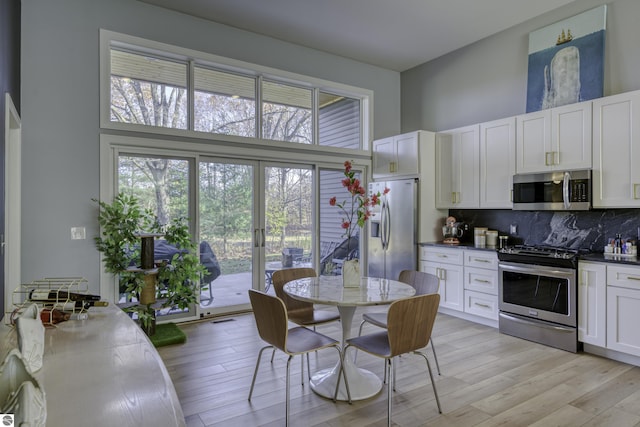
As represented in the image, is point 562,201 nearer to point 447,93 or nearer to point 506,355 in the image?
point 506,355

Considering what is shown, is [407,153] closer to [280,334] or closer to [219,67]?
[219,67]

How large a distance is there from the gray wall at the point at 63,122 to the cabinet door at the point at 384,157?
3141mm

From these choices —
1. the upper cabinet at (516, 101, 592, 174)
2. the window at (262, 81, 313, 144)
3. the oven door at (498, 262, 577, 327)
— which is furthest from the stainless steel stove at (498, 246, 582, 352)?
the window at (262, 81, 313, 144)

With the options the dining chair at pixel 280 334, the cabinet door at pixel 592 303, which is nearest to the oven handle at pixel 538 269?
the cabinet door at pixel 592 303

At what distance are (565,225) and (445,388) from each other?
2.51 metres

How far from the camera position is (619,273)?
10.4 ft

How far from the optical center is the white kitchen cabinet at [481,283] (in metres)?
4.13

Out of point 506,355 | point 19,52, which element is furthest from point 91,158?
point 506,355

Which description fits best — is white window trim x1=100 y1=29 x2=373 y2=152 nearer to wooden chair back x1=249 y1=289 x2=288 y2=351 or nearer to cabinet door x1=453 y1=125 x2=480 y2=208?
cabinet door x1=453 y1=125 x2=480 y2=208

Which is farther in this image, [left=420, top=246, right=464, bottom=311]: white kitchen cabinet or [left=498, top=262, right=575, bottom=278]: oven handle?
[left=420, top=246, right=464, bottom=311]: white kitchen cabinet

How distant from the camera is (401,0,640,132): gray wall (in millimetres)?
3723

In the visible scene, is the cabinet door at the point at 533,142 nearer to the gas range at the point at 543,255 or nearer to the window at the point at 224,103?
the gas range at the point at 543,255

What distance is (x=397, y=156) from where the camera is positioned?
17.3 feet

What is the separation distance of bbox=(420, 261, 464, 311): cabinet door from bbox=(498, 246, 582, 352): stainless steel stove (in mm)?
535
